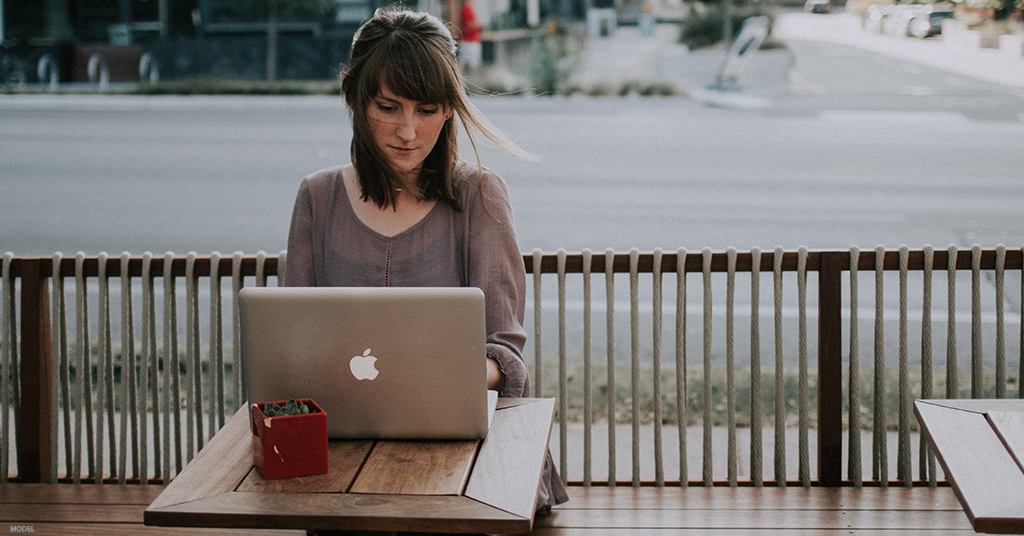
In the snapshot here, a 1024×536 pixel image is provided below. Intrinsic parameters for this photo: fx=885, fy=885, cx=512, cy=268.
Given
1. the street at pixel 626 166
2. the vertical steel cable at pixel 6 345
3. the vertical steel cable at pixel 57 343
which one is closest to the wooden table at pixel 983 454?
the vertical steel cable at pixel 57 343

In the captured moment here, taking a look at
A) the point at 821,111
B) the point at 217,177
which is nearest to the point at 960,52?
the point at 821,111

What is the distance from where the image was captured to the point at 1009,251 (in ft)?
7.83

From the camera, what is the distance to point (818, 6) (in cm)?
1250

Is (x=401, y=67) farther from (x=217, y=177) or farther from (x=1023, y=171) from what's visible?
(x=1023, y=171)

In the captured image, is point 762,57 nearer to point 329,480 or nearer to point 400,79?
point 400,79

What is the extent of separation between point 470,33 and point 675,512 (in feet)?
37.2

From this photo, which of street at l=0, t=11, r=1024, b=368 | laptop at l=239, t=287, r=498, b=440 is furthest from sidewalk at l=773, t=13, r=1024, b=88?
laptop at l=239, t=287, r=498, b=440

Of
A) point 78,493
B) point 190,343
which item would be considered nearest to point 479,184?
point 190,343

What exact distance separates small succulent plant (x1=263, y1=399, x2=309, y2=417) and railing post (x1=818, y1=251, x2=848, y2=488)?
154cm

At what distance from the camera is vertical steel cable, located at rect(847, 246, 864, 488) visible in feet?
7.79

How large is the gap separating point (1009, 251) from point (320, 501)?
6.53 ft

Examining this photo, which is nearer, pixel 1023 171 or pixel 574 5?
pixel 1023 171

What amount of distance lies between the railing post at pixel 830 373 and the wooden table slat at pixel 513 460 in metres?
1.07

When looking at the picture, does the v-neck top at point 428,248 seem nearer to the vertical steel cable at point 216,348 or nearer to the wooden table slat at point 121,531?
the vertical steel cable at point 216,348
